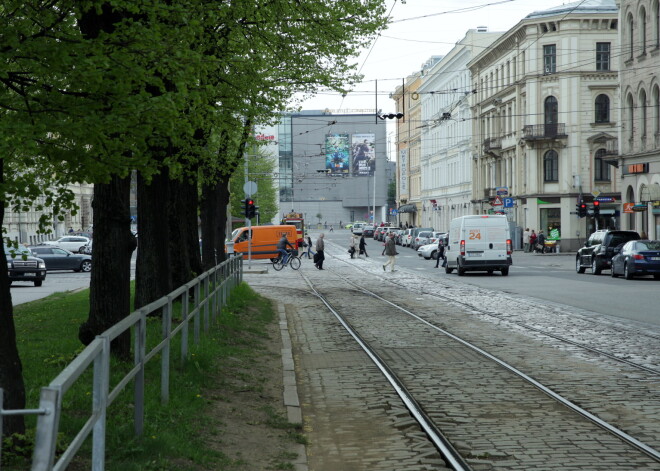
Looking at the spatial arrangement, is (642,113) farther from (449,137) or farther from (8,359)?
(8,359)

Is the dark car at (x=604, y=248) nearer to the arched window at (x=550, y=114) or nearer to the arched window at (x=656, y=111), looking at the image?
the arched window at (x=656, y=111)

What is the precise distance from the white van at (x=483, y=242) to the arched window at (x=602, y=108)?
101 ft

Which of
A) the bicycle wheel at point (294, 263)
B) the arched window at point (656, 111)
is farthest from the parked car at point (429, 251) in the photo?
the arched window at point (656, 111)

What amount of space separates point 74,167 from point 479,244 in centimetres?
3049

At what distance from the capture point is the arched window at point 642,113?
163 ft

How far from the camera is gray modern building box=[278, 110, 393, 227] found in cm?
14475

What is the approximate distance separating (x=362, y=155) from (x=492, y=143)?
68.5 metres

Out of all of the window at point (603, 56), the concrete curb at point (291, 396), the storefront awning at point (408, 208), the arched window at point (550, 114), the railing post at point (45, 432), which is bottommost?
the concrete curb at point (291, 396)

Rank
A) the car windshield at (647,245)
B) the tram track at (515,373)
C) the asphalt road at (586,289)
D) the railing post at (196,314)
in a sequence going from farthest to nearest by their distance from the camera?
the car windshield at (647,245)
the asphalt road at (586,289)
the railing post at (196,314)
the tram track at (515,373)

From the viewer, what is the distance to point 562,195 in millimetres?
66500

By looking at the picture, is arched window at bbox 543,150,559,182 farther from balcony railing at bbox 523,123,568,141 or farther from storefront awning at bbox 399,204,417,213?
storefront awning at bbox 399,204,417,213

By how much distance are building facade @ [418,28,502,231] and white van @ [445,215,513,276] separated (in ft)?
125

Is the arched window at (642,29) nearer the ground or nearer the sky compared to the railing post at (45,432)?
nearer the sky

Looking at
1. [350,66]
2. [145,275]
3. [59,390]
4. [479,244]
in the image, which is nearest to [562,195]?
[479,244]
